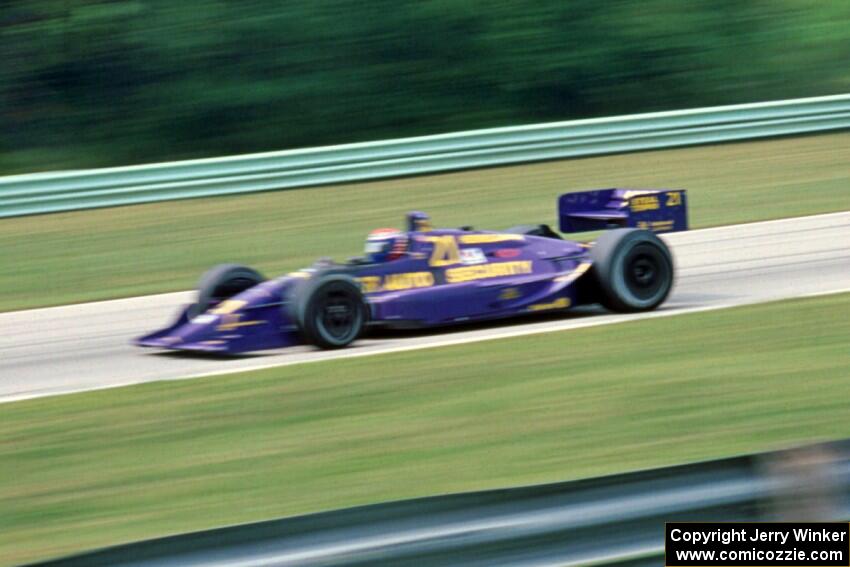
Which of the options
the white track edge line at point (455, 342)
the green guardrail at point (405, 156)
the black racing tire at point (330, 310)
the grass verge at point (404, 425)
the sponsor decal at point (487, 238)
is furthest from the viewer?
the green guardrail at point (405, 156)

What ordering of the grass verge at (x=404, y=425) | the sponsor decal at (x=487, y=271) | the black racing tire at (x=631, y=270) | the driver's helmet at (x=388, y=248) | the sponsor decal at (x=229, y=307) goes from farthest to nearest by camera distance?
1. the black racing tire at (x=631, y=270)
2. the sponsor decal at (x=487, y=271)
3. the driver's helmet at (x=388, y=248)
4. the sponsor decal at (x=229, y=307)
5. the grass verge at (x=404, y=425)

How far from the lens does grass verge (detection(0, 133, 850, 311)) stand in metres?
14.1

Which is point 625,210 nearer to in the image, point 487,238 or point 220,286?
point 487,238

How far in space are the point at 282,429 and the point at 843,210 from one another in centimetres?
958

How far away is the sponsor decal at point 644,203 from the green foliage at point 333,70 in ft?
38.7

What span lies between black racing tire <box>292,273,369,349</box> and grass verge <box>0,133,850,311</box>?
12.9 feet

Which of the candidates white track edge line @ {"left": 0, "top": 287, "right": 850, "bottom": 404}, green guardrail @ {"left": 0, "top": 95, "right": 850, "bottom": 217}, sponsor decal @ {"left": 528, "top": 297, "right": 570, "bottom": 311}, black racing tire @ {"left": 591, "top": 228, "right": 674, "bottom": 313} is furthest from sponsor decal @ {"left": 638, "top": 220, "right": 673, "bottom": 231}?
green guardrail @ {"left": 0, "top": 95, "right": 850, "bottom": 217}

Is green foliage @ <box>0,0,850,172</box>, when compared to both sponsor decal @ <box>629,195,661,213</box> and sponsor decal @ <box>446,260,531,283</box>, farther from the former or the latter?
sponsor decal @ <box>446,260,531,283</box>

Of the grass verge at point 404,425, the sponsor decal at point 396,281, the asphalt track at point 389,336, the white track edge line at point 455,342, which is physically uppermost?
the sponsor decal at point 396,281

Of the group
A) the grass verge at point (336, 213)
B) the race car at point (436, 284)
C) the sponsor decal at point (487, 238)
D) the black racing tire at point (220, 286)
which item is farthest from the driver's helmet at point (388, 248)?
the grass verge at point (336, 213)

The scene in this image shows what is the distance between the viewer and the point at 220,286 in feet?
33.3

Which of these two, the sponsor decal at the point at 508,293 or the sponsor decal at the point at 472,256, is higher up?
the sponsor decal at the point at 472,256

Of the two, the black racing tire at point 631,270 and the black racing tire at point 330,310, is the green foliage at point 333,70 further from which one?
the black racing tire at point 330,310

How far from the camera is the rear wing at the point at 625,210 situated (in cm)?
1113
